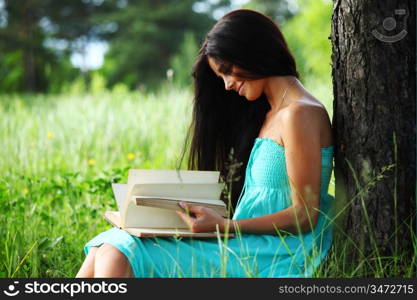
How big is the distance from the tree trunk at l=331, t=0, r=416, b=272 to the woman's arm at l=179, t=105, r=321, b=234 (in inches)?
5.2

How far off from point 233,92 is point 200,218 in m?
0.84

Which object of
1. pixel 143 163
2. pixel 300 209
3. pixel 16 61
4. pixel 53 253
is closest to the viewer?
pixel 300 209

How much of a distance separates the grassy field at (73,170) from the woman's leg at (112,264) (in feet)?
1.77

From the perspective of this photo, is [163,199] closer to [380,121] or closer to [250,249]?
[250,249]

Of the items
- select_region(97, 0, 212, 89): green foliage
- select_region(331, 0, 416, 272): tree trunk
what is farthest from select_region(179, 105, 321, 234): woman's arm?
select_region(97, 0, 212, 89): green foliage

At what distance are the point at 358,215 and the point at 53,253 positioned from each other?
1532 mm

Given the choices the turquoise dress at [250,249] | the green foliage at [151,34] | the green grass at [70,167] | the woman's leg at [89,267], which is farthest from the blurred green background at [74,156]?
the green foliage at [151,34]

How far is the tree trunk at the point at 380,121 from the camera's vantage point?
2.17 metres

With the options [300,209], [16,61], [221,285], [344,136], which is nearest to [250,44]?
[344,136]

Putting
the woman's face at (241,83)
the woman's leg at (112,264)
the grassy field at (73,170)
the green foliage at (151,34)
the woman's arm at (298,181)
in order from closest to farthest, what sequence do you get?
the woman's leg at (112,264) → the woman's arm at (298,181) → the woman's face at (241,83) → the grassy field at (73,170) → the green foliage at (151,34)

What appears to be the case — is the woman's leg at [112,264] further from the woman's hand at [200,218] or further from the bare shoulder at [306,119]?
the bare shoulder at [306,119]

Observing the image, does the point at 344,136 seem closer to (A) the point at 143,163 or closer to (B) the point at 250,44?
(B) the point at 250,44

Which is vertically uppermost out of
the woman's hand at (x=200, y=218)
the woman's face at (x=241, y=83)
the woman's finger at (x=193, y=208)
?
the woman's face at (x=241, y=83)

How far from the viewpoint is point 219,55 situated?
2365mm
